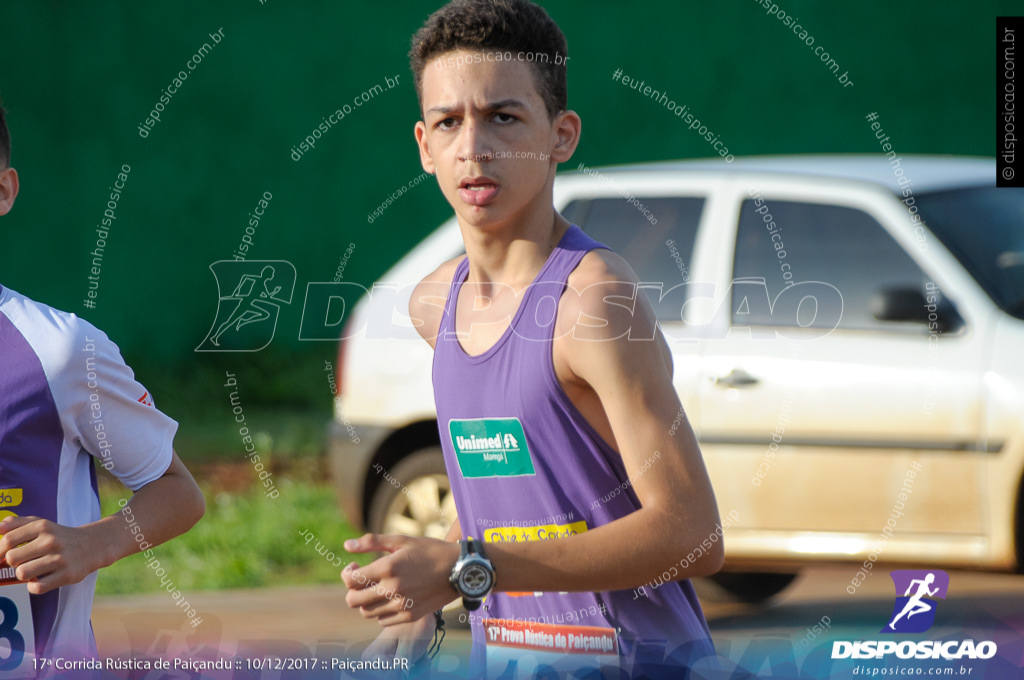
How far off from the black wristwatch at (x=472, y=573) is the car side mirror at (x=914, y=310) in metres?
3.60

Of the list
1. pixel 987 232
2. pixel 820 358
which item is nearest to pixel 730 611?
pixel 820 358

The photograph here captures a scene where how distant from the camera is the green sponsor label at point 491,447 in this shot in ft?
7.50

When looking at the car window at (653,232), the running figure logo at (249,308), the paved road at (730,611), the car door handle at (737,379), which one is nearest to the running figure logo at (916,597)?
the paved road at (730,611)

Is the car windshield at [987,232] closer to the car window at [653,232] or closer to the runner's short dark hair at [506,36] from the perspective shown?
the car window at [653,232]

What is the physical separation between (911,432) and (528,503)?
3149 millimetres

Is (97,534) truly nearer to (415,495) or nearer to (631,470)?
(631,470)

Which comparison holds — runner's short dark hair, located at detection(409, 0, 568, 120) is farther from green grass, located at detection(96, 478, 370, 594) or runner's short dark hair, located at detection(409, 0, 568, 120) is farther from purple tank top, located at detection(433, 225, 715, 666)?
green grass, located at detection(96, 478, 370, 594)

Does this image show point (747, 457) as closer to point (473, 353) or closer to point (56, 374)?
point (473, 353)

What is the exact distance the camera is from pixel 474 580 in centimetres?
→ 197

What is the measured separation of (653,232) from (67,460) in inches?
148

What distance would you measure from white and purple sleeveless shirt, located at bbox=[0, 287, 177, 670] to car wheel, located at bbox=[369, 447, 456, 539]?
328 cm

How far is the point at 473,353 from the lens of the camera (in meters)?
2.42

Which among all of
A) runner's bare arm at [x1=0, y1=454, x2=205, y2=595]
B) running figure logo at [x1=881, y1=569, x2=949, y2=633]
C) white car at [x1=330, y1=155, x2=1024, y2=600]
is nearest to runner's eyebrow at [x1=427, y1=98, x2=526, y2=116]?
runner's bare arm at [x1=0, y1=454, x2=205, y2=595]

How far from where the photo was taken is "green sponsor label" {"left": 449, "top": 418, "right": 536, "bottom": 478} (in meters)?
2.29
